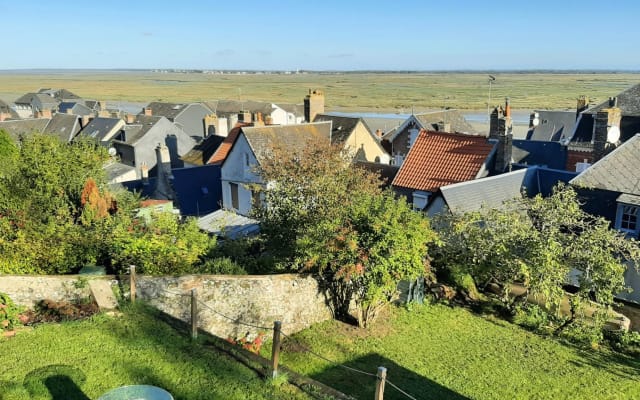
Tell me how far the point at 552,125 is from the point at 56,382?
1861 inches

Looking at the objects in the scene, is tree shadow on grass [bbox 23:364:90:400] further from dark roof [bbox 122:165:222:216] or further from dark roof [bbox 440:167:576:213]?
dark roof [bbox 122:165:222:216]

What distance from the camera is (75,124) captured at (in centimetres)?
5138

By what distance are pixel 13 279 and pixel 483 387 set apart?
11019 millimetres

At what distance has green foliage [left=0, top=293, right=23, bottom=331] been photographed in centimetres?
1059

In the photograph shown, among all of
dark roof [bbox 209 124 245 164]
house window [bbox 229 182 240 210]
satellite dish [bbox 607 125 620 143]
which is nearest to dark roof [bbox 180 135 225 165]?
dark roof [bbox 209 124 245 164]

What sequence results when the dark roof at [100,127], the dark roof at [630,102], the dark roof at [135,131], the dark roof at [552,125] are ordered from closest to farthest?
the dark roof at [630,102] < the dark roof at [135,131] < the dark roof at [552,125] < the dark roof at [100,127]

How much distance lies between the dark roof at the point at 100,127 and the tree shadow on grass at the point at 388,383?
40.2 m

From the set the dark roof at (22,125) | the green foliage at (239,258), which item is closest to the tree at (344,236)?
the green foliage at (239,258)

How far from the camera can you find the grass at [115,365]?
8680mm

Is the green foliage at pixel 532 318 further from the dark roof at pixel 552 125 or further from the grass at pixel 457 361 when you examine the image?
the dark roof at pixel 552 125

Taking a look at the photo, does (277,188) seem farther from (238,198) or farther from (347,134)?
(347,134)

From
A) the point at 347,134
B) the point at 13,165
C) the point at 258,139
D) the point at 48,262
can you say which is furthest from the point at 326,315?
the point at 347,134

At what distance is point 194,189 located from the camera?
98.5ft

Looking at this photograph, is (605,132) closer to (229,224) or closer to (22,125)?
(229,224)
